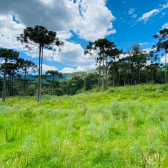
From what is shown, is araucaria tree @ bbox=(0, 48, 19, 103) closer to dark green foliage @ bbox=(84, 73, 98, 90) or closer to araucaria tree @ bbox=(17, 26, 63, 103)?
araucaria tree @ bbox=(17, 26, 63, 103)

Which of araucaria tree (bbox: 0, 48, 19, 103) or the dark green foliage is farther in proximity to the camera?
the dark green foliage

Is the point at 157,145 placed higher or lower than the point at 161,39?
lower

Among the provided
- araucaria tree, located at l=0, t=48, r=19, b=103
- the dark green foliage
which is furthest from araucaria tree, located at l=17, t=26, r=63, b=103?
the dark green foliage

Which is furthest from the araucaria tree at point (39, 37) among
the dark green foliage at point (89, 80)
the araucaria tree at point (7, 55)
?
the dark green foliage at point (89, 80)

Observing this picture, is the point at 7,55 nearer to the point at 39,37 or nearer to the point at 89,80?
→ the point at 39,37

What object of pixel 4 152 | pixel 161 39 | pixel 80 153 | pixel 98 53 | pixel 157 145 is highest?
pixel 161 39

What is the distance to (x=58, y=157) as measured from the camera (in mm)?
2119

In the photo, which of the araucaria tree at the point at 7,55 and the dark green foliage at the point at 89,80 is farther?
the dark green foliage at the point at 89,80

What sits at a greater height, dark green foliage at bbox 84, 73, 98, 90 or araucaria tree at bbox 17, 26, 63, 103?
araucaria tree at bbox 17, 26, 63, 103

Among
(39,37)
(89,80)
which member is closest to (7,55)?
(39,37)

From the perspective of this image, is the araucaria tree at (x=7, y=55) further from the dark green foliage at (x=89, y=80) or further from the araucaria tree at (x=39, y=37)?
the dark green foliage at (x=89, y=80)

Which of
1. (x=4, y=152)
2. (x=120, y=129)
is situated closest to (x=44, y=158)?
(x=4, y=152)

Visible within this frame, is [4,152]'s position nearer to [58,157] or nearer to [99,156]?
[58,157]

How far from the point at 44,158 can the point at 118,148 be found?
5.77ft
